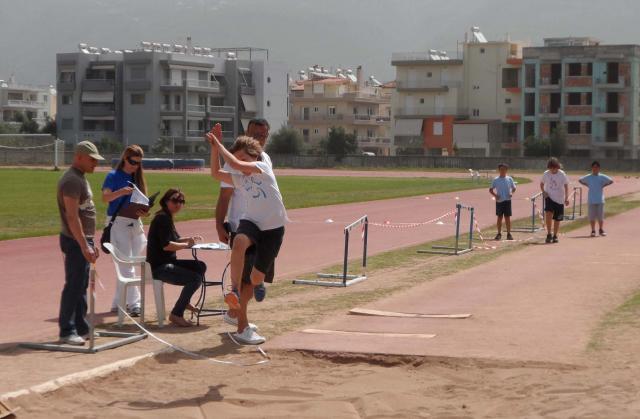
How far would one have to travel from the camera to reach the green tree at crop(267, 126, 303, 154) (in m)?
113

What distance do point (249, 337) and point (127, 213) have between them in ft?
8.24

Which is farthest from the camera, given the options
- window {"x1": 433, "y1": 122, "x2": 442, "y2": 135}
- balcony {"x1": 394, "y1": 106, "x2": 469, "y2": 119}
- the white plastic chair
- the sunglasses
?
window {"x1": 433, "y1": 122, "x2": 442, "y2": 135}

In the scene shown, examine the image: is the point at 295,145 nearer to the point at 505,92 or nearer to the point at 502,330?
the point at 505,92

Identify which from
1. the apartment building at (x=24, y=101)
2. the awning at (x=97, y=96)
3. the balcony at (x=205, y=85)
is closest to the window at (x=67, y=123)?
the awning at (x=97, y=96)

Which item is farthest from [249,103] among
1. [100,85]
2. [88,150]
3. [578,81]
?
[88,150]

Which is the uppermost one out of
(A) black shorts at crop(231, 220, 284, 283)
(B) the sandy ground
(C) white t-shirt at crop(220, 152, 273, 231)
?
(C) white t-shirt at crop(220, 152, 273, 231)

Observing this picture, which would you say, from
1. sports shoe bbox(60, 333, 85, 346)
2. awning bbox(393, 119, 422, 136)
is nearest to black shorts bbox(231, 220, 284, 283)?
sports shoe bbox(60, 333, 85, 346)

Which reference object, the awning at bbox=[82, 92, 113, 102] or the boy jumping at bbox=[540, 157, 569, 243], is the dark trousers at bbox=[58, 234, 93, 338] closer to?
the boy jumping at bbox=[540, 157, 569, 243]

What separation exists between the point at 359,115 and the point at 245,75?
54.4 feet

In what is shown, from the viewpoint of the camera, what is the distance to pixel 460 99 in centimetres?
11819

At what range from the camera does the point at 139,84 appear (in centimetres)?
11600

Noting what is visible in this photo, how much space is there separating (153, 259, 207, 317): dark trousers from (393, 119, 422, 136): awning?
357 ft

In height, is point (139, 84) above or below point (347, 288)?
above

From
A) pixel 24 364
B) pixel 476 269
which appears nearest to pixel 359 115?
pixel 476 269
